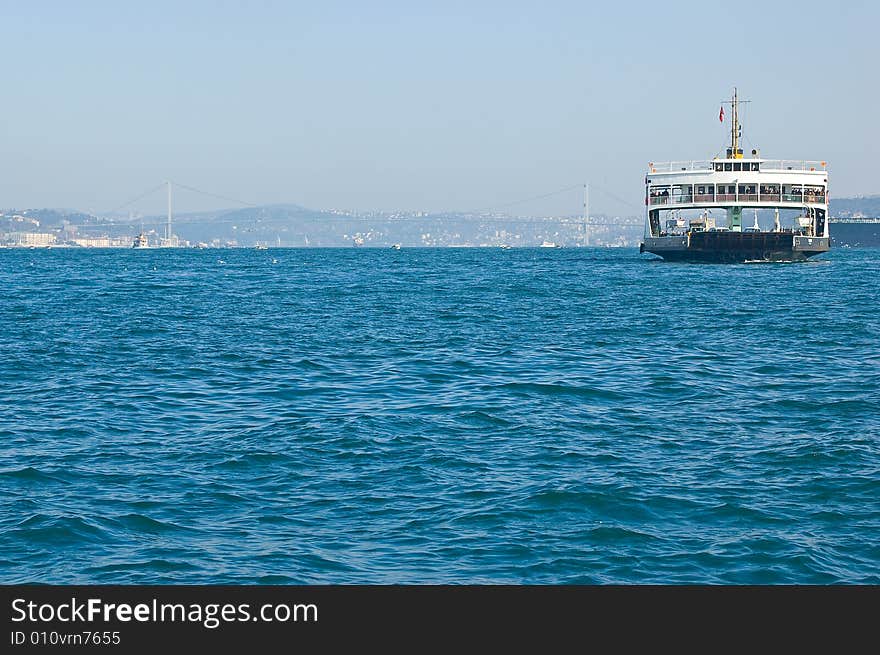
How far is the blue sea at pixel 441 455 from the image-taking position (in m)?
11.3

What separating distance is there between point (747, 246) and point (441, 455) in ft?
263

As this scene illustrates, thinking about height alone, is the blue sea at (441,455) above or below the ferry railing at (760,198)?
below

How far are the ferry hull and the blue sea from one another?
55.6 meters

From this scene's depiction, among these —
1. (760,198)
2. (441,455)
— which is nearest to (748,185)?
(760,198)

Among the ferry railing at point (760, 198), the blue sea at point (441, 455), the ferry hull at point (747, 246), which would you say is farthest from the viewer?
the ferry railing at point (760, 198)

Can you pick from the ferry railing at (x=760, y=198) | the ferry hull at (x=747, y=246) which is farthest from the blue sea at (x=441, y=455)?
the ferry railing at (x=760, y=198)
